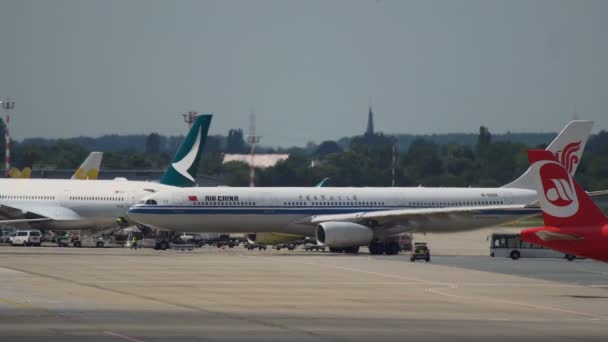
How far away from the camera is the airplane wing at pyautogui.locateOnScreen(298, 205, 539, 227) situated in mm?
81438

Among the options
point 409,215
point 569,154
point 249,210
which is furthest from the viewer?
point 569,154

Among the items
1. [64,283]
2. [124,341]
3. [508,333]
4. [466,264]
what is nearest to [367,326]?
[508,333]

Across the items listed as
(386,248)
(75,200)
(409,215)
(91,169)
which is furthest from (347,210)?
(91,169)

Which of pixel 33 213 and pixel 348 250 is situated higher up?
pixel 33 213

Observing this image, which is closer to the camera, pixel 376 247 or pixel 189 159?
pixel 376 247

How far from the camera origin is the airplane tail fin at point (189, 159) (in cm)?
10288

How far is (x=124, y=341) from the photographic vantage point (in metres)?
30.8

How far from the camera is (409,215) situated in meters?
81.4

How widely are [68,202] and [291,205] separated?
19842 millimetres

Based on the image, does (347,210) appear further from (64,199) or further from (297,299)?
(297,299)

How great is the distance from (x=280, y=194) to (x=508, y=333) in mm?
47927

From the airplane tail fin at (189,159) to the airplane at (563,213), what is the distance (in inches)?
2294

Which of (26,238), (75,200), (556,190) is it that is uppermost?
(75,200)

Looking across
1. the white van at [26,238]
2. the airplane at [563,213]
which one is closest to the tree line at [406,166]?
the white van at [26,238]
